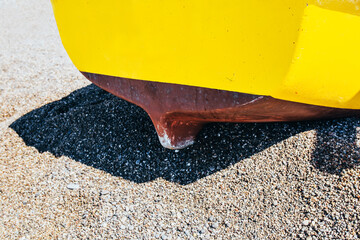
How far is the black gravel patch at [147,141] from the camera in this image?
1532mm

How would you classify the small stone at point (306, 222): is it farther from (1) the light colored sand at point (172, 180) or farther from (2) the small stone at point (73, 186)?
(2) the small stone at point (73, 186)

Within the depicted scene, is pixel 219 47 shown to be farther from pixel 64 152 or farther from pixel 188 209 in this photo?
pixel 64 152

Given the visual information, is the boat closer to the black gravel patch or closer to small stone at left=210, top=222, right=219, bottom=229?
the black gravel patch

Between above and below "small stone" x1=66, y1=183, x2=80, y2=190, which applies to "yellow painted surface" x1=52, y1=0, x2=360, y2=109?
above

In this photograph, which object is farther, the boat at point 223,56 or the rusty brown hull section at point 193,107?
the rusty brown hull section at point 193,107

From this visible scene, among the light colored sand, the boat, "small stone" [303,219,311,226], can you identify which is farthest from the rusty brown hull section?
"small stone" [303,219,311,226]

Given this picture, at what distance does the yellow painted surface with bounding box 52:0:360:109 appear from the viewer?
1.07m

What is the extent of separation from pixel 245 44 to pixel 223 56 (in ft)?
0.33

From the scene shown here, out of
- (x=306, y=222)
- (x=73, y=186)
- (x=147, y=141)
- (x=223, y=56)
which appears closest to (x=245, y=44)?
(x=223, y=56)

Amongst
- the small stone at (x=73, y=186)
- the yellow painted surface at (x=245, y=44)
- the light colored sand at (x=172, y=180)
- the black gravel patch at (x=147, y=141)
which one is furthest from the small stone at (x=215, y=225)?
the small stone at (x=73, y=186)

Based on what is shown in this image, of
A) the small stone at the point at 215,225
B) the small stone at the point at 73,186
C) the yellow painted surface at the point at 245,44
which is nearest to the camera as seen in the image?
the yellow painted surface at the point at 245,44

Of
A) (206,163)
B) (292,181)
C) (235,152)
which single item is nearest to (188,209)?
(206,163)

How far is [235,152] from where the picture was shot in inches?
65.1

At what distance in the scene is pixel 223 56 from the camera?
4.04 ft
